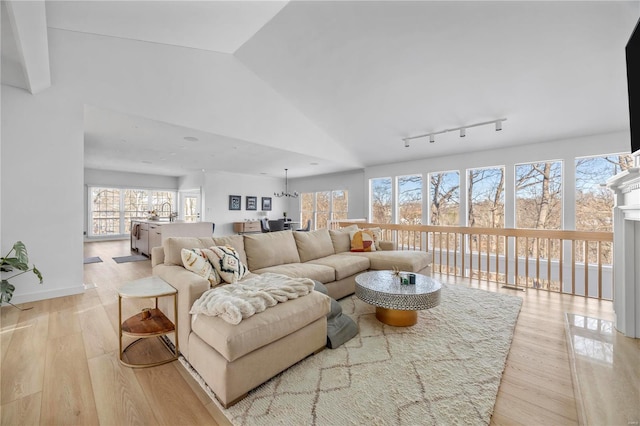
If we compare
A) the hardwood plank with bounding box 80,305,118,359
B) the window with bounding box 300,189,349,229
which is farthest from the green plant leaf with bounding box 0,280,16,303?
the window with bounding box 300,189,349,229

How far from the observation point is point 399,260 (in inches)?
139

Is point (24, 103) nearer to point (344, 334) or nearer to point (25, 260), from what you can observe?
point (25, 260)

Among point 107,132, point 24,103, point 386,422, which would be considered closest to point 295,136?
point 107,132

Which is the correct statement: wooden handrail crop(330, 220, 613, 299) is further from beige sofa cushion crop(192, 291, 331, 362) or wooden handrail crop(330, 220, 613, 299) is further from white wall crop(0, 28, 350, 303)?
white wall crop(0, 28, 350, 303)

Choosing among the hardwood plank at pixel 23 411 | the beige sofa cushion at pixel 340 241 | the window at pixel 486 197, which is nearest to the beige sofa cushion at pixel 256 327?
the hardwood plank at pixel 23 411

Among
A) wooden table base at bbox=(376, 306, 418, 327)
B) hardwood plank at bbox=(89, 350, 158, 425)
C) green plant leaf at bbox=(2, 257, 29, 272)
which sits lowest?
hardwood plank at bbox=(89, 350, 158, 425)

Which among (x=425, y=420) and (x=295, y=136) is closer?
(x=425, y=420)

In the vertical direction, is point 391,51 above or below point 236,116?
above

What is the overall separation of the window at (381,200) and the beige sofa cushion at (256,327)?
5.80m

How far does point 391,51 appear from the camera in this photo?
142 inches

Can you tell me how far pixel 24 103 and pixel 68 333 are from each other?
2.65 m

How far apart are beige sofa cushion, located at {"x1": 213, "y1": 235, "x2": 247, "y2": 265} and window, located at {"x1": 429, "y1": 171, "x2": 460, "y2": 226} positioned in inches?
199

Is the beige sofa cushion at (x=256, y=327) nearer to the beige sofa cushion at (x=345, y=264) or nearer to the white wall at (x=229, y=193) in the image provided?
the beige sofa cushion at (x=345, y=264)

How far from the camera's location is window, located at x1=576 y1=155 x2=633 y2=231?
14.5ft
